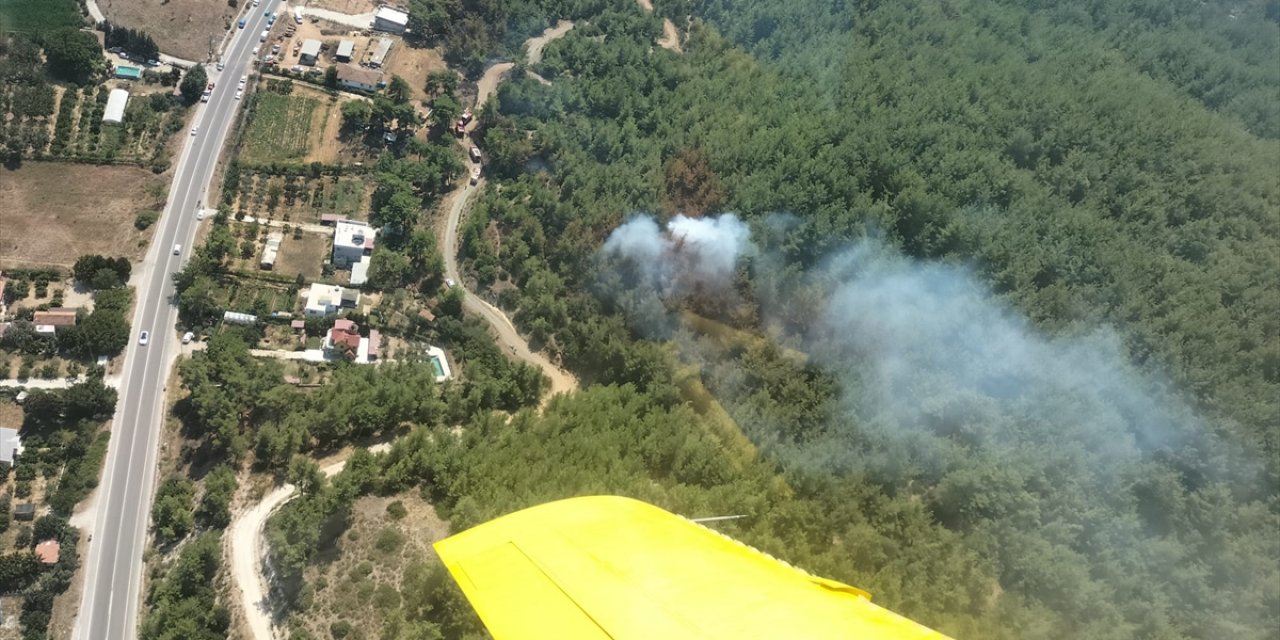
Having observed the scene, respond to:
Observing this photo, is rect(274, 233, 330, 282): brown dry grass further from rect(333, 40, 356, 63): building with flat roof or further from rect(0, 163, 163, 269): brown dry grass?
rect(333, 40, 356, 63): building with flat roof

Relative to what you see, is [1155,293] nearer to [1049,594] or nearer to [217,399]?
[1049,594]

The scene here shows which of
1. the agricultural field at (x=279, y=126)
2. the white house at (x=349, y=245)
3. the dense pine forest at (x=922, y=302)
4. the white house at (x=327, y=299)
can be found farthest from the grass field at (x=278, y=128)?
the dense pine forest at (x=922, y=302)

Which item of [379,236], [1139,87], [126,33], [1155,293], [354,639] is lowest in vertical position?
[354,639]

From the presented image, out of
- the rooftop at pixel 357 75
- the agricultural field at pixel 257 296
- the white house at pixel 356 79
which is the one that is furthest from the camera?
the rooftop at pixel 357 75

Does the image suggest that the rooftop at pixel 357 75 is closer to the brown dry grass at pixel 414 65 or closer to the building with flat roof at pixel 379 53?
the brown dry grass at pixel 414 65

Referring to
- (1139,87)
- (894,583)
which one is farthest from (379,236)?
(1139,87)

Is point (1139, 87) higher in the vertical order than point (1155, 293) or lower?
higher
